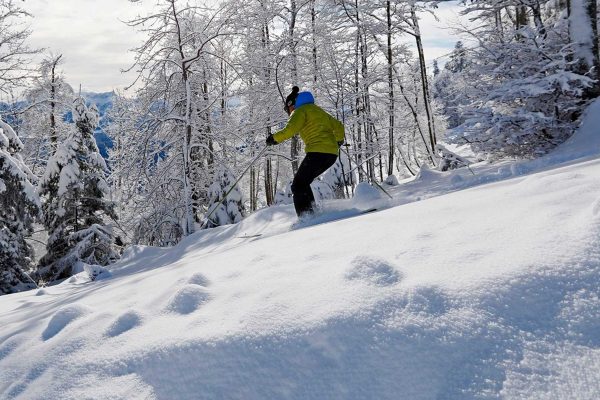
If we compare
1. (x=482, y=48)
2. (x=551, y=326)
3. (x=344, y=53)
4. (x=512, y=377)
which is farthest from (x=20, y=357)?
(x=344, y=53)

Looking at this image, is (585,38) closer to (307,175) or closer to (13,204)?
(307,175)

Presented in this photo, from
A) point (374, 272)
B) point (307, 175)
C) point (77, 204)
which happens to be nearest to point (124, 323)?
point (374, 272)

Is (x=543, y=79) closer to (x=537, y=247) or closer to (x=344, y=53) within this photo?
(x=537, y=247)

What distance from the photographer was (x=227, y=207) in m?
17.6

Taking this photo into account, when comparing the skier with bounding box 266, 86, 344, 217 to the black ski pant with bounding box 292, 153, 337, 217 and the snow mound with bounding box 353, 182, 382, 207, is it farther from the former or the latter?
the snow mound with bounding box 353, 182, 382, 207

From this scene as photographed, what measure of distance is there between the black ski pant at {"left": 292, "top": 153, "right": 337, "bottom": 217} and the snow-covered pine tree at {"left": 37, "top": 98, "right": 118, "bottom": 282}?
452 inches

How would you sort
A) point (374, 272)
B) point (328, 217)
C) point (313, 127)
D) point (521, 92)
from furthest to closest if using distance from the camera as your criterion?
point (521, 92) < point (313, 127) < point (328, 217) < point (374, 272)

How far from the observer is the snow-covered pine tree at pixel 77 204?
Answer: 51.5 feet

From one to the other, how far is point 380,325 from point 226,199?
16009mm

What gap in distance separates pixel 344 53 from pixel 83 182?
35.8ft

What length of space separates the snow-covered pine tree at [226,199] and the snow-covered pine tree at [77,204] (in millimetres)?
3955

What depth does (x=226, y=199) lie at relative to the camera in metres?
17.5

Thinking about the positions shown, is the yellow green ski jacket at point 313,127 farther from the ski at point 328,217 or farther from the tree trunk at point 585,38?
the tree trunk at point 585,38

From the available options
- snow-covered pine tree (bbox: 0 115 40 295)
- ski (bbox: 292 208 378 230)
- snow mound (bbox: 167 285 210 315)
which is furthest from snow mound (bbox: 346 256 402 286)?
snow-covered pine tree (bbox: 0 115 40 295)
